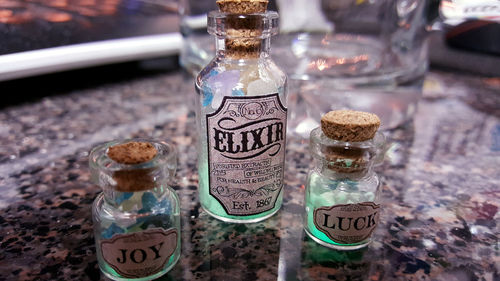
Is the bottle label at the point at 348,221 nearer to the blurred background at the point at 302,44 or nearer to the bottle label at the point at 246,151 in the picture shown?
the bottle label at the point at 246,151

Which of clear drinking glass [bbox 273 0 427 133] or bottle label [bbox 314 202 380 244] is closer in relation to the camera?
bottle label [bbox 314 202 380 244]

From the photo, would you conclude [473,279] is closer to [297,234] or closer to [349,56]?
[297,234]

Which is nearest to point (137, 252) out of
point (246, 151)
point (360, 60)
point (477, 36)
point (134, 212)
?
point (134, 212)

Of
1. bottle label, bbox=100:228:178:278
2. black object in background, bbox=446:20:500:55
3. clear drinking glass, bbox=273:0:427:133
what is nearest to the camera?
bottle label, bbox=100:228:178:278

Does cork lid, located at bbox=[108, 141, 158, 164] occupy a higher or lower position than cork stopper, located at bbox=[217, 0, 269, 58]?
lower

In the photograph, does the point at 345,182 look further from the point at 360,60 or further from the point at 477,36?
the point at 477,36

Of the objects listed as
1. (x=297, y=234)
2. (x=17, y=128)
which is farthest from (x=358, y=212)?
(x=17, y=128)

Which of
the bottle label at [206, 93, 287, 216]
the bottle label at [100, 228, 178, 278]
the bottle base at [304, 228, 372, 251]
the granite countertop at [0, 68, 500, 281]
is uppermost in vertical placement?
the bottle label at [206, 93, 287, 216]

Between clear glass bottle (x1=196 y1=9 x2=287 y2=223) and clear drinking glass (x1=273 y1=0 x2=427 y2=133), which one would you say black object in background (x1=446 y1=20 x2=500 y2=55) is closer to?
clear drinking glass (x1=273 y1=0 x2=427 y2=133)

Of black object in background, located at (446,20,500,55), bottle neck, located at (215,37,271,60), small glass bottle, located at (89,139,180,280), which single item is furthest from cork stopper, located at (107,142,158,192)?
black object in background, located at (446,20,500,55)
